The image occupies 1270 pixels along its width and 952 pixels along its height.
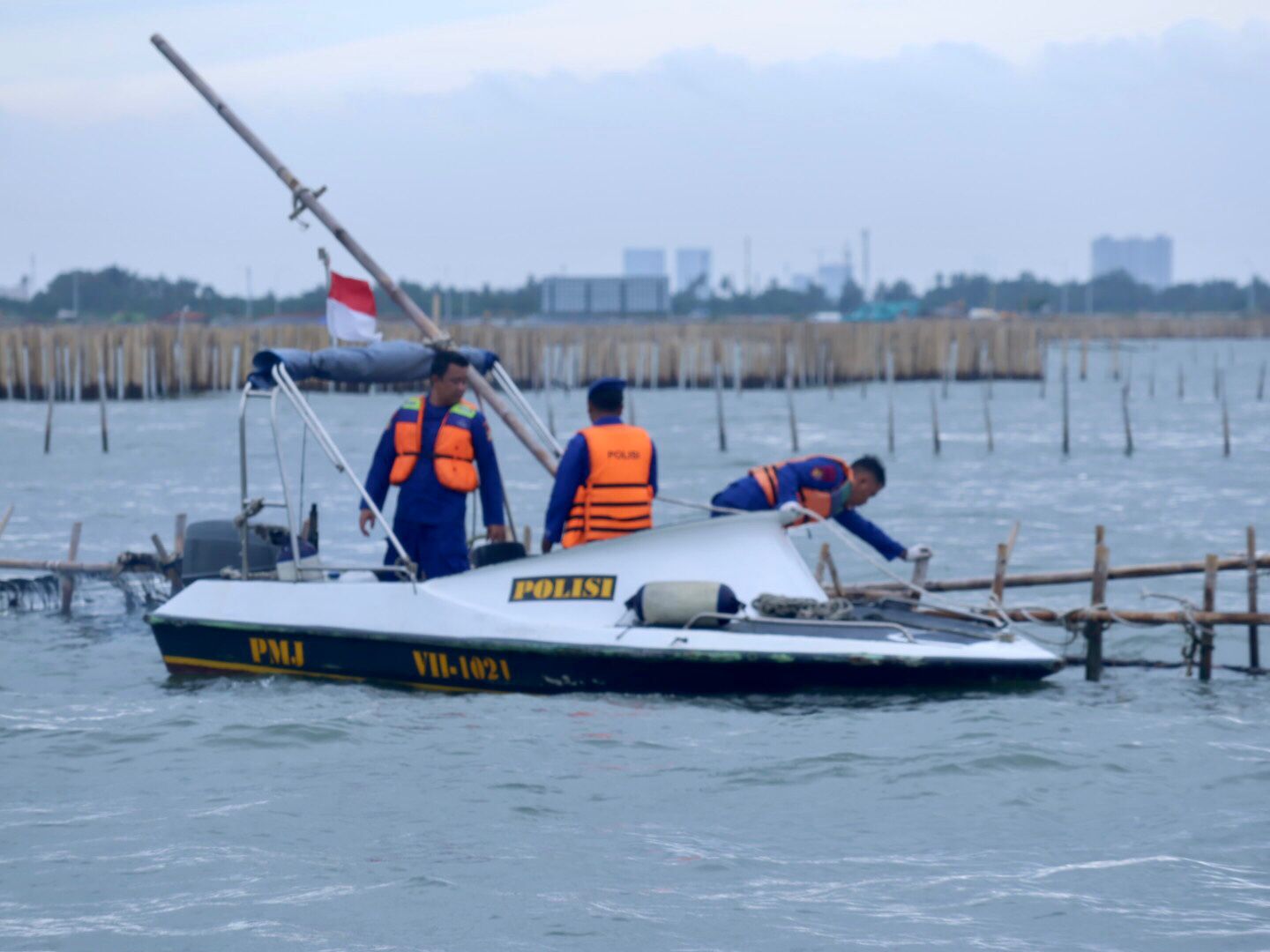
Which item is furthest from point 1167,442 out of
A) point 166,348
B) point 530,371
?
point 166,348

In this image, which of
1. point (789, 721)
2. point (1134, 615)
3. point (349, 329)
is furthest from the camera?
point (349, 329)

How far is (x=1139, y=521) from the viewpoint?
23.8 meters

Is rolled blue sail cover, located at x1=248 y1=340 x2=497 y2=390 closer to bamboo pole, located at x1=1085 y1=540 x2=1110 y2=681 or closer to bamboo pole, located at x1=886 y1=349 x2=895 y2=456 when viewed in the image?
bamboo pole, located at x1=1085 y1=540 x2=1110 y2=681

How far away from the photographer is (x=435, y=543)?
10.2 meters

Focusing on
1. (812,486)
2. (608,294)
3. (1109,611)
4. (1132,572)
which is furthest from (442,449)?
(608,294)

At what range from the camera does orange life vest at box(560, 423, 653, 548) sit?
9734 mm

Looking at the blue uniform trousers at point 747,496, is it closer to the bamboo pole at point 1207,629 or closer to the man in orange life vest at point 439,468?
the man in orange life vest at point 439,468

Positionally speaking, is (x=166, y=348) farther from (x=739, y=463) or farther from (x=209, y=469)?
(x=739, y=463)

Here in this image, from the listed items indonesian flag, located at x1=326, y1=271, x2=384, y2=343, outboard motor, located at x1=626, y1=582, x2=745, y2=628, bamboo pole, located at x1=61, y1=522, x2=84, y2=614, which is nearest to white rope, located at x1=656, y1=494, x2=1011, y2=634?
outboard motor, located at x1=626, y1=582, x2=745, y2=628

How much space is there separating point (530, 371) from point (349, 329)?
43.3 metres

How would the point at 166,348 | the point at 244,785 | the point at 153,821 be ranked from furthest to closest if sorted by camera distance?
1. the point at 166,348
2. the point at 244,785
3. the point at 153,821

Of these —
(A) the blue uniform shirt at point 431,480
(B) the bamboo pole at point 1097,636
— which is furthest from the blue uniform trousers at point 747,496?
(B) the bamboo pole at point 1097,636

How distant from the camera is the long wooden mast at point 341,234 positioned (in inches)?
441

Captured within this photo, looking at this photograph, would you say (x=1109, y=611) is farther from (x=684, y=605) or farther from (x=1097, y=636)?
(x=684, y=605)
